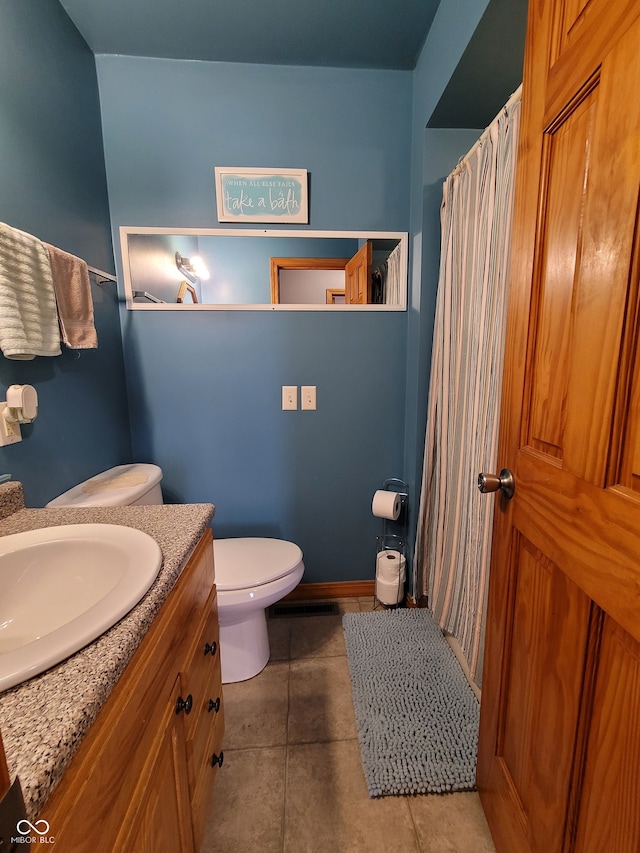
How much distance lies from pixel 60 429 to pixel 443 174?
1.82 meters

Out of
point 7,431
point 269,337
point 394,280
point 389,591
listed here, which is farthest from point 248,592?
point 394,280

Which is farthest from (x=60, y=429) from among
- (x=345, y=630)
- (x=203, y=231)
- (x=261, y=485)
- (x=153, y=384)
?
(x=345, y=630)

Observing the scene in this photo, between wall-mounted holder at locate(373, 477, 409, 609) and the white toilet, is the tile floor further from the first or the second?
wall-mounted holder at locate(373, 477, 409, 609)

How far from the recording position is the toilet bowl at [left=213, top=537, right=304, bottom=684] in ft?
4.24

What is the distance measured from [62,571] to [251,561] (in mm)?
778

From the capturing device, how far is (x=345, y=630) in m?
1.66

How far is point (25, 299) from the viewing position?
992mm

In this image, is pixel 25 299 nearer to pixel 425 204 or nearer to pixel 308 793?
pixel 425 204

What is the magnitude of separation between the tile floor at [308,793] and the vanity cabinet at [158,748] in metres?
0.22

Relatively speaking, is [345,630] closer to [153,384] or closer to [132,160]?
[153,384]

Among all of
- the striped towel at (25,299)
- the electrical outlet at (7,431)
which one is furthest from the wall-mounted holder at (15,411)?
the striped towel at (25,299)

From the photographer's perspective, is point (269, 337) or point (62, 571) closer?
point (62, 571)

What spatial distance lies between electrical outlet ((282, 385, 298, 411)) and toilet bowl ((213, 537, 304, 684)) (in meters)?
0.65

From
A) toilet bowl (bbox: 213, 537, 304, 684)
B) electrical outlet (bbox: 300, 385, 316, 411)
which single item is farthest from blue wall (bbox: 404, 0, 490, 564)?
toilet bowl (bbox: 213, 537, 304, 684)
